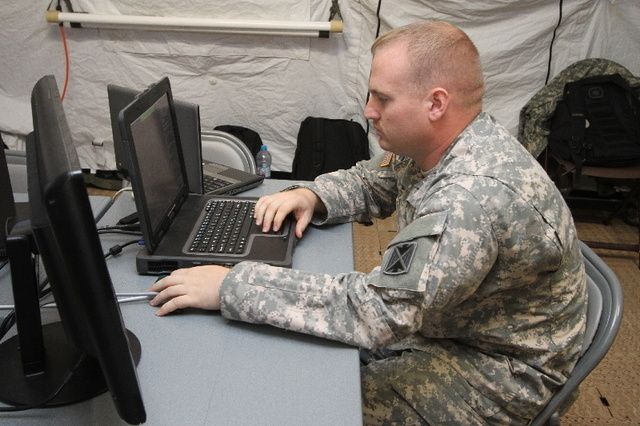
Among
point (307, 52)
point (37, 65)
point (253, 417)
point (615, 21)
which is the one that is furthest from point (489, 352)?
point (37, 65)

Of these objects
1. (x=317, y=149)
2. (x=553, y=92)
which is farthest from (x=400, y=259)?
(x=553, y=92)

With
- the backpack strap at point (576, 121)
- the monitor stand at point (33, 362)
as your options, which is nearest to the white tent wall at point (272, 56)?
the backpack strap at point (576, 121)

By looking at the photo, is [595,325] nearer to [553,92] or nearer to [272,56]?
[553,92]

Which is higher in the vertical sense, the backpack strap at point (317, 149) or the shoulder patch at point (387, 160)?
the shoulder patch at point (387, 160)

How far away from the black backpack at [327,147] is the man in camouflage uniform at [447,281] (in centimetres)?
192

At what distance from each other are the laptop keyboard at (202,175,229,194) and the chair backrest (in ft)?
0.91

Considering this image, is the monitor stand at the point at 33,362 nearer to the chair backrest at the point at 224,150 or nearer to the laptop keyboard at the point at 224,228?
the laptop keyboard at the point at 224,228

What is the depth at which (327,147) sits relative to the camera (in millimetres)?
3018

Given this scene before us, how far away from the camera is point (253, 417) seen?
72 cm

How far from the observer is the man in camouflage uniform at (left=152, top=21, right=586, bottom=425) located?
835 millimetres

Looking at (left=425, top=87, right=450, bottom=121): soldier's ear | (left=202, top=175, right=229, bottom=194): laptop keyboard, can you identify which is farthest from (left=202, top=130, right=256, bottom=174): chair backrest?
(left=425, top=87, right=450, bottom=121): soldier's ear

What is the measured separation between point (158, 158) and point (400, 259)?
57 centimetres

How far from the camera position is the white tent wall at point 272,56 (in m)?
2.87

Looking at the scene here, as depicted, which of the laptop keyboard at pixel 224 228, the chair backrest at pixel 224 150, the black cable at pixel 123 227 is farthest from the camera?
the chair backrest at pixel 224 150
